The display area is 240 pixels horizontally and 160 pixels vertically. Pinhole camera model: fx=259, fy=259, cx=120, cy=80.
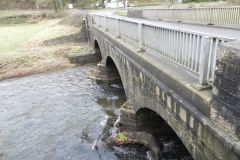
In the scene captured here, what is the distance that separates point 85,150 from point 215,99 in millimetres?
7827

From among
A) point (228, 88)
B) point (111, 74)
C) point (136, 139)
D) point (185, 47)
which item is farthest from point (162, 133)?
point (111, 74)

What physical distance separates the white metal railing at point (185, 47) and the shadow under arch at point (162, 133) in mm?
2792

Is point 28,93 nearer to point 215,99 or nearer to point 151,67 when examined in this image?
point 151,67

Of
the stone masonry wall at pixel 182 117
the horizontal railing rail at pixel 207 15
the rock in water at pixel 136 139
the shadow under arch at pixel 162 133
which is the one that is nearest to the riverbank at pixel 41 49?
the horizontal railing rail at pixel 207 15

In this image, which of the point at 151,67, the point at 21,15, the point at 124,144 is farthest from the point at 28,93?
the point at 21,15

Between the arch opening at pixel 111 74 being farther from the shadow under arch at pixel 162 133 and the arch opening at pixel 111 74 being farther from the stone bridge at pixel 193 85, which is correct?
the stone bridge at pixel 193 85

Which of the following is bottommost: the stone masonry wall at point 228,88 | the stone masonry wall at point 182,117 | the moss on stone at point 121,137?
the moss on stone at point 121,137

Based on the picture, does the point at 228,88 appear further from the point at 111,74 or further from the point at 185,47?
the point at 111,74

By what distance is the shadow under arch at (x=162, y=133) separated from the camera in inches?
382

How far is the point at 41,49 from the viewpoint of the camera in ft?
99.9

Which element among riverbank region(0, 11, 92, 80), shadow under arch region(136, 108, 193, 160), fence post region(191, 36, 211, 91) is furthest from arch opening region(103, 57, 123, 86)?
fence post region(191, 36, 211, 91)

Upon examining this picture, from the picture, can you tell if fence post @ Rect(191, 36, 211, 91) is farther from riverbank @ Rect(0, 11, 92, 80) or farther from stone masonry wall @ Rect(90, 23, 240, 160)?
riverbank @ Rect(0, 11, 92, 80)

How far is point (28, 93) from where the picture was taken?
60.7 feet

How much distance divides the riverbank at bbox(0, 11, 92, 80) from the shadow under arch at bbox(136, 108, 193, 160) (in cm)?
1667
